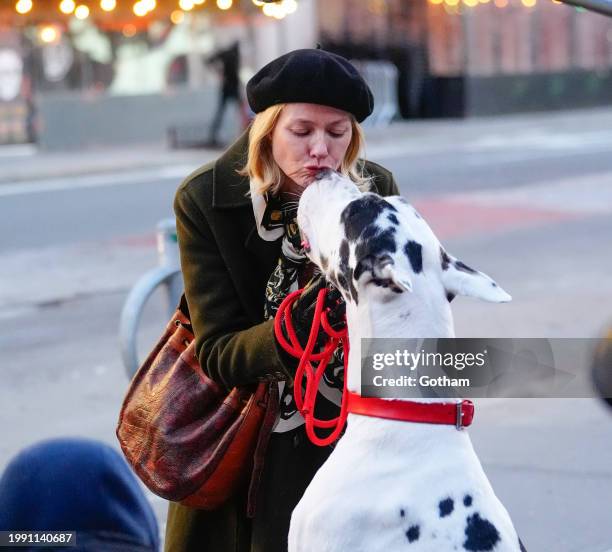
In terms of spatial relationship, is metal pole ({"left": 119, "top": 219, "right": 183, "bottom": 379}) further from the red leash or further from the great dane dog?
the great dane dog

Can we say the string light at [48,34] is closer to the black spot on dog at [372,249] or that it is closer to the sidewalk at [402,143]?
the sidewalk at [402,143]

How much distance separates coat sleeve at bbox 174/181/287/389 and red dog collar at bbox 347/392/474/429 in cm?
35

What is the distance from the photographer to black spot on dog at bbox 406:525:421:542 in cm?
260

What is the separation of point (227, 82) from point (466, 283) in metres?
19.9

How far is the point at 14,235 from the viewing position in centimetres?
1318

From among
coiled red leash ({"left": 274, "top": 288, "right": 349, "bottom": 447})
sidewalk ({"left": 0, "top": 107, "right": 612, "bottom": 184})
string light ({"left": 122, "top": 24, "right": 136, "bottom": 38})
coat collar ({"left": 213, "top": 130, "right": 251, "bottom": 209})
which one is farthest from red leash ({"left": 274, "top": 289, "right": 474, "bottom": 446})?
string light ({"left": 122, "top": 24, "right": 136, "bottom": 38})

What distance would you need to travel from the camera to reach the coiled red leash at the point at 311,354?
2791mm

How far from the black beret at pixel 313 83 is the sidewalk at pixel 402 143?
16098mm

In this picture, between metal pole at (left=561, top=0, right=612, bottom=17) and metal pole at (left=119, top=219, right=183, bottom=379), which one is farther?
metal pole at (left=119, top=219, right=183, bottom=379)

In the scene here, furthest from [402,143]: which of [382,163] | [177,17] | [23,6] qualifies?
[23,6]

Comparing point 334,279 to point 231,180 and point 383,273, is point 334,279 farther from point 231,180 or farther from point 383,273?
point 231,180

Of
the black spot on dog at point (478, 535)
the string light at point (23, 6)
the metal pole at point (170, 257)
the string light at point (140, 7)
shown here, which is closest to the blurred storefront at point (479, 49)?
the string light at point (140, 7)

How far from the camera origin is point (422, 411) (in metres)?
2.61

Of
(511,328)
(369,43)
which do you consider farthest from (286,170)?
(369,43)
